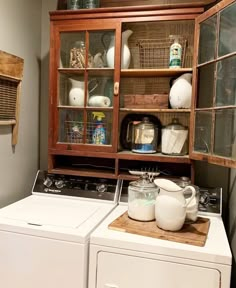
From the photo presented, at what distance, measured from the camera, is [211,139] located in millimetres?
1606

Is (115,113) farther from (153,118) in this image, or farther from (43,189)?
(43,189)

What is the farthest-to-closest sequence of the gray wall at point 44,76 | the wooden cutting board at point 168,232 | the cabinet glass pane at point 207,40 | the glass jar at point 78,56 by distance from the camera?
the gray wall at point 44,76 < the glass jar at point 78,56 < the cabinet glass pane at point 207,40 < the wooden cutting board at point 168,232

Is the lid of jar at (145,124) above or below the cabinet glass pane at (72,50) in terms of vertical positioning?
below

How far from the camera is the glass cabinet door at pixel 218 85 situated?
1.48 meters

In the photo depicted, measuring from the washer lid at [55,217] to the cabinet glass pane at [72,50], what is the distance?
970 millimetres

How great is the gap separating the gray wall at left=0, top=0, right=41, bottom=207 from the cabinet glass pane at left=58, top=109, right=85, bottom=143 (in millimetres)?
298

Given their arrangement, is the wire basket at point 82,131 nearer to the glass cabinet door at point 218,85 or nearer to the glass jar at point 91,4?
the glass cabinet door at point 218,85

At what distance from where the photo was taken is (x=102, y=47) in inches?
77.4

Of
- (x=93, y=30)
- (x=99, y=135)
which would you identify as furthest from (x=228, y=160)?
(x=93, y=30)

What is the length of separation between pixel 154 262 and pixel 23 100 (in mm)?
1455

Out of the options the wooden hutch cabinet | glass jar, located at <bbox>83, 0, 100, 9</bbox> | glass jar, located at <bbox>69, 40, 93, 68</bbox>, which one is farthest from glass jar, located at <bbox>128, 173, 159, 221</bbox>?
glass jar, located at <bbox>83, 0, 100, 9</bbox>

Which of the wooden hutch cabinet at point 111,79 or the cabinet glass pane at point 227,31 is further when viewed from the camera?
the wooden hutch cabinet at point 111,79

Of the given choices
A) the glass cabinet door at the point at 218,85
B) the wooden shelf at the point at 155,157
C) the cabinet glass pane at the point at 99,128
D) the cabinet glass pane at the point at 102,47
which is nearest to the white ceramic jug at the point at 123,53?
the cabinet glass pane at the point at 102,47

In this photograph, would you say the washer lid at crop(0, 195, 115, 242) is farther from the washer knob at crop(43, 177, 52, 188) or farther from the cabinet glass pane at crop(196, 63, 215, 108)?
the cabinet glass pane at crop(196, 63, 215, 108)
